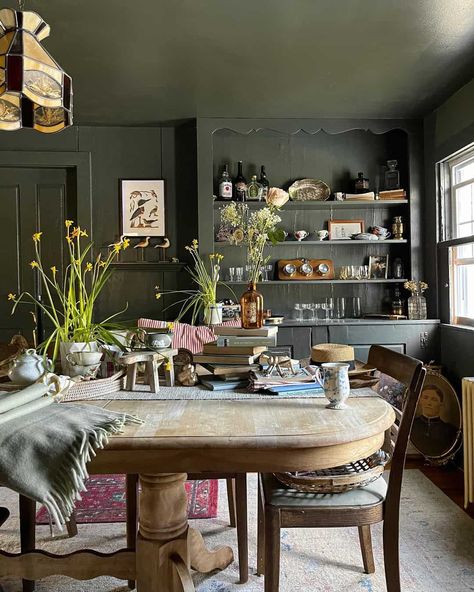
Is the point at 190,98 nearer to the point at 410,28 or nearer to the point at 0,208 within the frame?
the point at 410,28

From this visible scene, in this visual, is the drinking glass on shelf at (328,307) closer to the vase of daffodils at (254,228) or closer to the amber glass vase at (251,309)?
the vase of daffodils at (254,228)

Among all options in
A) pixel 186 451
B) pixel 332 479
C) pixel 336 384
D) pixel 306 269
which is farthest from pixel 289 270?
pixel 186 451

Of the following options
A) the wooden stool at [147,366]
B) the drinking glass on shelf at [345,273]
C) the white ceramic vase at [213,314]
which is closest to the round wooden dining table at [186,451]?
the wooden stool at [147,366]

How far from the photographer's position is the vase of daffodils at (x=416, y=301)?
404cm

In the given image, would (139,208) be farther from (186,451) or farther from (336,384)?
(186,451)

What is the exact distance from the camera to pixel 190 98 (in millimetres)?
3705

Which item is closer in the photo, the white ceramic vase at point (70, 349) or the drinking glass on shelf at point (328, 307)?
the white ceramic vase at point (70, 349)

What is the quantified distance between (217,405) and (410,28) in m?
2.38

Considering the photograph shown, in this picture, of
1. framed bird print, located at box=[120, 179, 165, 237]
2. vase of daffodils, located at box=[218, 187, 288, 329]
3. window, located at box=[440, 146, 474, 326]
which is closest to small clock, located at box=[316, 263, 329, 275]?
vase of daffodils, located at box=[218, 187, 288, 329]

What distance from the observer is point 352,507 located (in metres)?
1.54

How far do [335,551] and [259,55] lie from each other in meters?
2.70

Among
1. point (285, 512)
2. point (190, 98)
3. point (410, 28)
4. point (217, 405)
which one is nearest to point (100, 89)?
point (190, 98)

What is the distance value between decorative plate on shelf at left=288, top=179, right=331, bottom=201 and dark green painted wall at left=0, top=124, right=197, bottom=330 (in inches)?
34.6

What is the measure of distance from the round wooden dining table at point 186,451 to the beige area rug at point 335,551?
498mm
